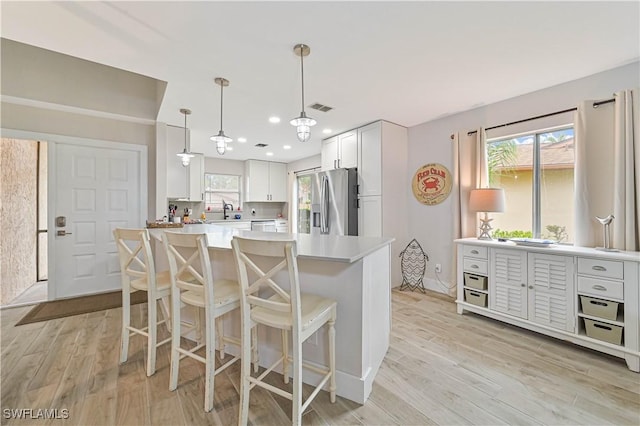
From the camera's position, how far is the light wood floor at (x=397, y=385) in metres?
1.50

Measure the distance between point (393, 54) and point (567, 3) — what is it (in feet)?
3.48

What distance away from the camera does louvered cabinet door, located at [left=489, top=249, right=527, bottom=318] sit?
254 centimetres

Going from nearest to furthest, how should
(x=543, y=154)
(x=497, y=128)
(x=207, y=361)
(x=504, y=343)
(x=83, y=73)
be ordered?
(x=207, y=361) < (x=504, y=343) < (x=543, y=154) < (x=497, y=128) < (x=83, y=73)

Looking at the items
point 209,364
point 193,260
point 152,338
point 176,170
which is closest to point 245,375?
point 209,364

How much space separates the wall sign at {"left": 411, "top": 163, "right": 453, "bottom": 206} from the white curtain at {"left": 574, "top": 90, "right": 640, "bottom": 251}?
1.35 meters

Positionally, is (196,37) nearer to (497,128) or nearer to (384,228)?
(384,228)

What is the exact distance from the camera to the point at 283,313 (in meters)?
1.46

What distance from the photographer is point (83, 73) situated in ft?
11.3

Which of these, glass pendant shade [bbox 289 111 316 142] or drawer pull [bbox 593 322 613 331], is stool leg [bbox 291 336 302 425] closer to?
glass pendant shade [bbox 289 111 316 142]

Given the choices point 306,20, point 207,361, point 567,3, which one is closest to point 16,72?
point 306,20

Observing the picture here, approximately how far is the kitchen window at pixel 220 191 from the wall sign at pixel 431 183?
4.44 m

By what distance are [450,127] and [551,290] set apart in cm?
228

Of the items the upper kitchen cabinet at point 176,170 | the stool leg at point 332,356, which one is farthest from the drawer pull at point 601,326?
the upper kitchen cabinet at point 176,170

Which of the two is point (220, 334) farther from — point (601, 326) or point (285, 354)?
point (601, 326)
